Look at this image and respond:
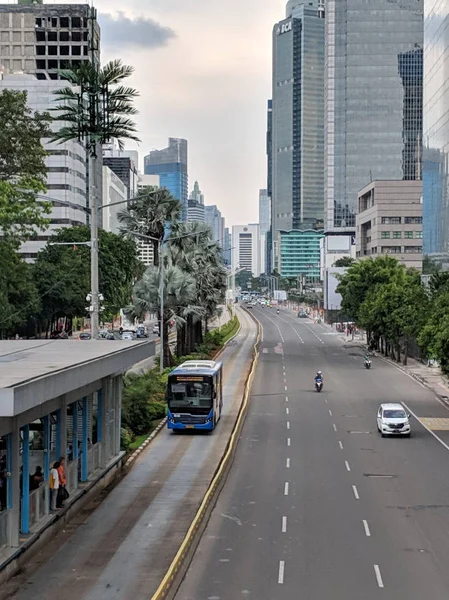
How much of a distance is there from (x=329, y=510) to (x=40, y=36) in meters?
162

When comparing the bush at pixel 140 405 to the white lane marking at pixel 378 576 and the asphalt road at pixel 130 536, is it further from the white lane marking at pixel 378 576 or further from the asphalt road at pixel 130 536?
the white lane marking at pixel 378 576

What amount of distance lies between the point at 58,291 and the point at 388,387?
40.6 meters

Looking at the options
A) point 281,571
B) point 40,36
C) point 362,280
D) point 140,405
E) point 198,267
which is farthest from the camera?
point 40,36

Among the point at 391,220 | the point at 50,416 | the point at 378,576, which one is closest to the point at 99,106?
the point at 50,416

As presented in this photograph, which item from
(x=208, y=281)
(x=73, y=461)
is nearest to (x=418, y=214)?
(x=208, y=281)

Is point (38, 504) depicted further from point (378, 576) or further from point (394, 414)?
point (394, 414)

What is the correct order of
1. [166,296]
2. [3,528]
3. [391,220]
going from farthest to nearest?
[391,220], [166,296], [3,528]

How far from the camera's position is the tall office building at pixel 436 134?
86481 millimetres

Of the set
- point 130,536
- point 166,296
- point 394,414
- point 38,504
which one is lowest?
point 130,536

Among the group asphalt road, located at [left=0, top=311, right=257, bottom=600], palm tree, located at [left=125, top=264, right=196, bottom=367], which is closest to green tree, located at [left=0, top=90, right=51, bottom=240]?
palm tree, located at [left=125, top=264, right=196, bottom=367]

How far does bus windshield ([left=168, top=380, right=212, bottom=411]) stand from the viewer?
41.3m

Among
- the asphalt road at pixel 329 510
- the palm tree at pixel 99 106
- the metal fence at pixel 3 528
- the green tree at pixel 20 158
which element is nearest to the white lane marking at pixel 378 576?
the asphalt road at pixel 329 510

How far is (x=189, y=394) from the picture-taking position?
1633 inches

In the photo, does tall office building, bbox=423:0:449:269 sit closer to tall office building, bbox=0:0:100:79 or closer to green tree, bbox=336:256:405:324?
green tree, bbox=336:256:405:324
